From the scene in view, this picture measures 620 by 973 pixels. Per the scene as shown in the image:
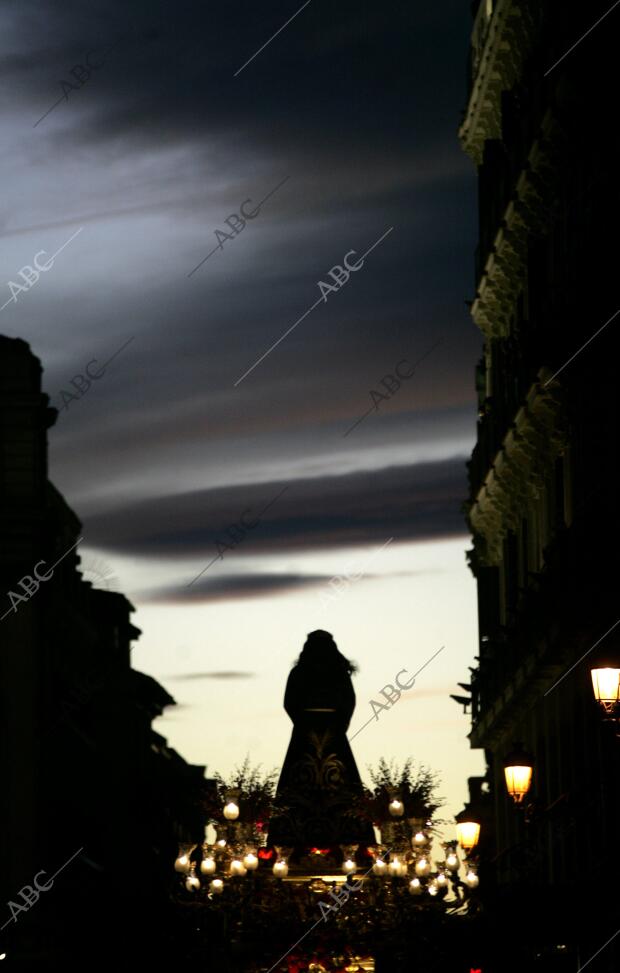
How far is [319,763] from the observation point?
39.3m

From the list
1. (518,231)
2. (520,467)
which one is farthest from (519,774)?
(518,231)

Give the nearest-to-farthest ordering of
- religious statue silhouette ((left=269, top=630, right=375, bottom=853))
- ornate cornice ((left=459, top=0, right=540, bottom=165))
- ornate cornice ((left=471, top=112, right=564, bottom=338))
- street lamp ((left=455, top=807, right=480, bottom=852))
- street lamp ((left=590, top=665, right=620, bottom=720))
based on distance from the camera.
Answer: street lamp ((left=590, top=665, right=620, bottom=720)) → street lamp ((left=455, top=807, right=480, bottom=852)) → religious statue silhouette ((left=269, top=630, right=375, bottom=853)) → ornate cornice ((left=471, top=112, right=564, bottom=338)) → ornate cornice ((left=459, top=0, right=540, bottom=165))

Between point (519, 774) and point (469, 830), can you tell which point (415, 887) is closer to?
point (519, 774)

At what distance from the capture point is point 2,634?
63812 millimetres

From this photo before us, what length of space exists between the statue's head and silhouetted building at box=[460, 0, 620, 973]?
3.72 metres

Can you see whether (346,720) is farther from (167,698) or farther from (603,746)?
(167,698)

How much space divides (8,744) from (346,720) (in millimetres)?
21274

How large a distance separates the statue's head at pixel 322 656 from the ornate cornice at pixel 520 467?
580 cm

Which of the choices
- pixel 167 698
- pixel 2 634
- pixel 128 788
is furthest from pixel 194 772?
pixel 2 634

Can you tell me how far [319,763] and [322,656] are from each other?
6035mm

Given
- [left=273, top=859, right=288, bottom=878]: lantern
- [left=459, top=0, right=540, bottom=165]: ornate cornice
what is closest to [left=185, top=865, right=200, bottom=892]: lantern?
[left=273, top=859, right=288, bottom=878]: lantern

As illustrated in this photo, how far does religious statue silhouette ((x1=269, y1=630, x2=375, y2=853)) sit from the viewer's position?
37531mm

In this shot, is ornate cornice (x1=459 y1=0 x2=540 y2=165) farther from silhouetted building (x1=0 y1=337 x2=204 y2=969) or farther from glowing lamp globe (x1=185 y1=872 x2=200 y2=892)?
glowing lamp globe (x1=185 y1=872 x2=200 y2=892)

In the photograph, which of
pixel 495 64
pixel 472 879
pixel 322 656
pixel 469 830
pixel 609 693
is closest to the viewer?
pixel 609 693
